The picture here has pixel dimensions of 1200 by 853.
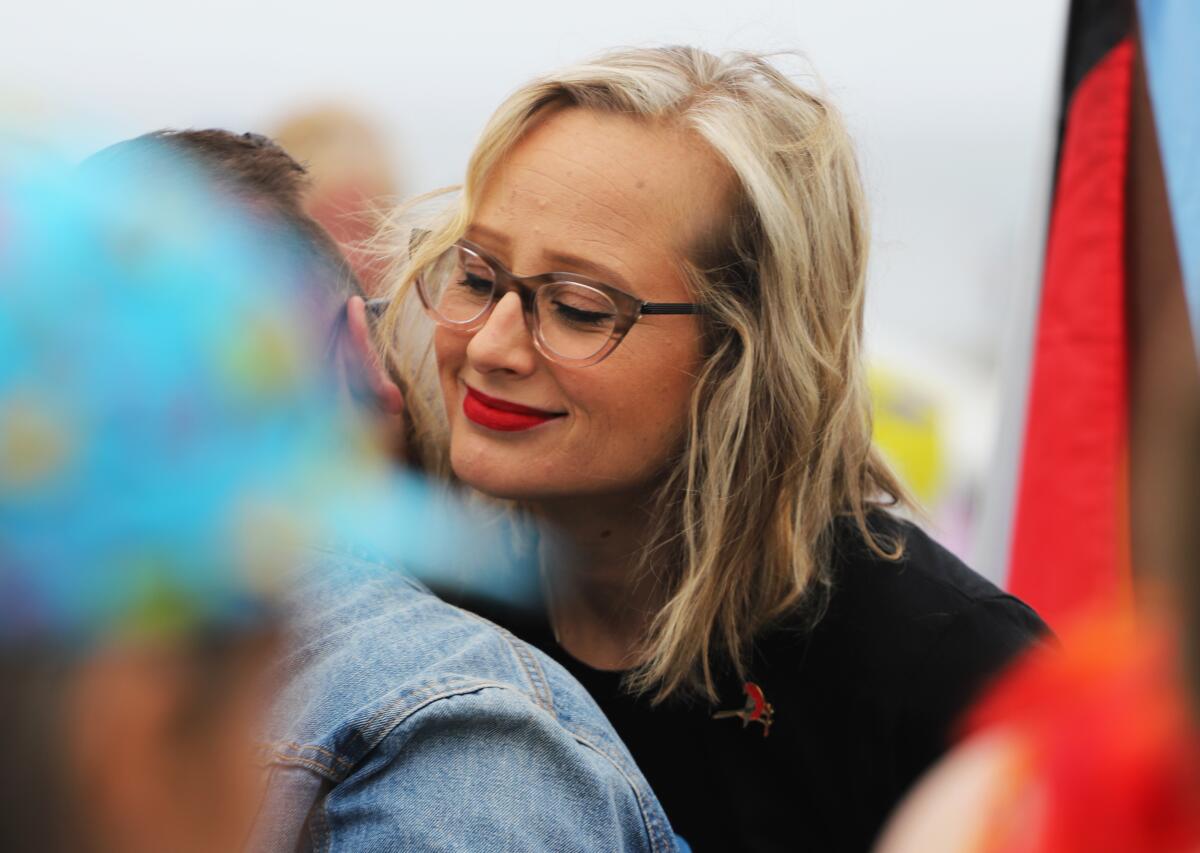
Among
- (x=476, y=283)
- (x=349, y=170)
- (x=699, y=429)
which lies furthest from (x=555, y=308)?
(x=349, y=170)

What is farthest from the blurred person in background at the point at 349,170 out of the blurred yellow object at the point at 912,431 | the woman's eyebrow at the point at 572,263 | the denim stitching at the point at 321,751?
the blurred yellow object at the point at 912,431

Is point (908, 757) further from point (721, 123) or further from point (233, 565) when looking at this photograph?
point (233, 565)

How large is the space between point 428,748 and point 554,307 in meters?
0.74

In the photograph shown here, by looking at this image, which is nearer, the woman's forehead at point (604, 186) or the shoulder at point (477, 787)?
the shoulder at point (477, 787)

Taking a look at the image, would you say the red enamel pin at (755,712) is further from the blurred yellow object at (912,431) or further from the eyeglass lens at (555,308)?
the blurred yellow object at (912,431)

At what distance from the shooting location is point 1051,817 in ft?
1.36

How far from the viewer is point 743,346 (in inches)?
64.6

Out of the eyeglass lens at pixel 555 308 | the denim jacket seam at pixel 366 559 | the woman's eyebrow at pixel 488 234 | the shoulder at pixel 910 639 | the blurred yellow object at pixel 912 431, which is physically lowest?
the blurred yellow object at pixel 912 431

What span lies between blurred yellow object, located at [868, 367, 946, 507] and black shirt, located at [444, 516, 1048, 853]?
2.39 meters

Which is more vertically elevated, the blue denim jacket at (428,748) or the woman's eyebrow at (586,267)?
the woman's eyebrow at (586,267)

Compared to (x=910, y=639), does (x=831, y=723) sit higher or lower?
lower

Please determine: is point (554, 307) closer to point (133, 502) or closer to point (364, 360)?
point (364, 360)

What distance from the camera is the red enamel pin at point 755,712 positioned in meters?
1.57

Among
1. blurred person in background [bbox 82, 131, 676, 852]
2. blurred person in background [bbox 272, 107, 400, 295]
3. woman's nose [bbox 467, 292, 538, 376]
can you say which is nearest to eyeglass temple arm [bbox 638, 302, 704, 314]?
woman's nose [bbox 467, 292, 538, 376]
